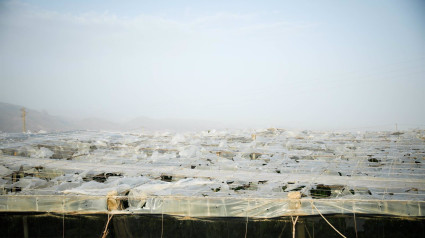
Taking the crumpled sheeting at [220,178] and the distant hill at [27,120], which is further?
the distant hill at [27,120]

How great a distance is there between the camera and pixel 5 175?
734 centimetres

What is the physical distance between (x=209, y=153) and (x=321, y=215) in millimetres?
5103

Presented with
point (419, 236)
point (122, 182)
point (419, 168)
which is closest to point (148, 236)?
point (122, 182)

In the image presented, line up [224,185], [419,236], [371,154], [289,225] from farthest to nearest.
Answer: [371,154] → [224,185] → [289,225] → [419,236]

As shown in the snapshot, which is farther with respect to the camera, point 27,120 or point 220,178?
point 27,120

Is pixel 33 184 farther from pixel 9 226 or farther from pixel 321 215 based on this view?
pixel 321 215

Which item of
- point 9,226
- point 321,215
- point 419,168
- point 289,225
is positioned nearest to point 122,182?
point 9,226

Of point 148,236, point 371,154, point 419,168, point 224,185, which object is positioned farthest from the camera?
point 371,154

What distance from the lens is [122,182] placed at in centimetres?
661

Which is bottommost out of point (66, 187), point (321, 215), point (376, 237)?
point (376, 237)

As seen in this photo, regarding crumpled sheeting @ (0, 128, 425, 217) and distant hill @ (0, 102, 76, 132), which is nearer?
crumpled sheeting @ (0, 128, 425, 217)

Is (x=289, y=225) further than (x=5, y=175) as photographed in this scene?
No

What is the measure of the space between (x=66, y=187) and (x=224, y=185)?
3.24 meters

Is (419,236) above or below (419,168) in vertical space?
below
